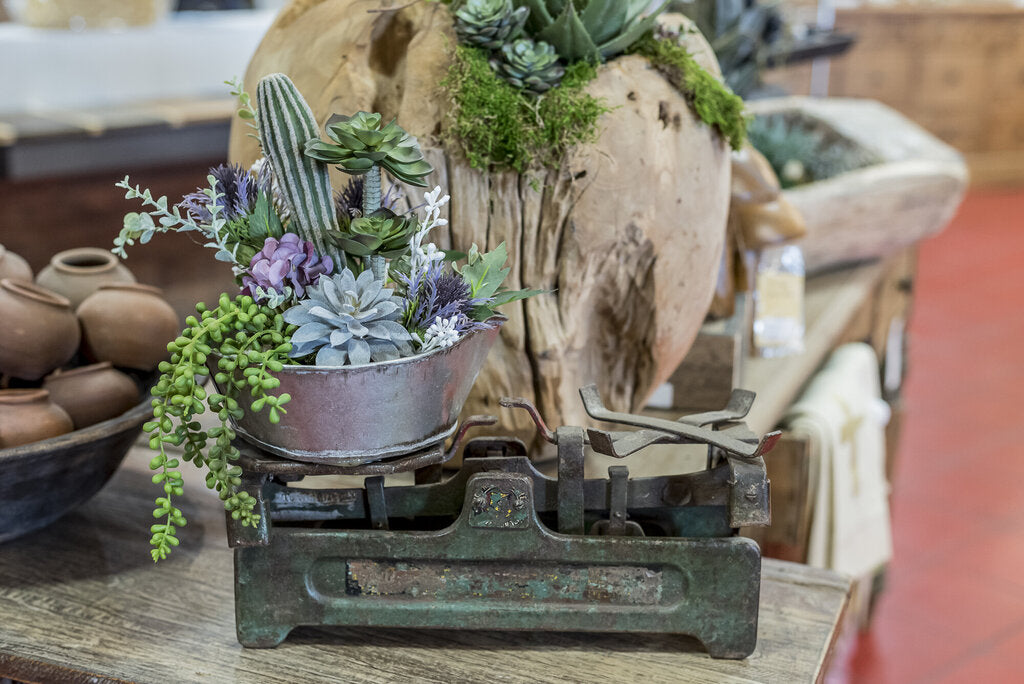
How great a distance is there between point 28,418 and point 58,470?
58 millimetres

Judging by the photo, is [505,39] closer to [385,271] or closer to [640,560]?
[385,271]

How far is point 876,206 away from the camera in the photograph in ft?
6.15

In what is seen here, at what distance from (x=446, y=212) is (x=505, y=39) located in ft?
0.56

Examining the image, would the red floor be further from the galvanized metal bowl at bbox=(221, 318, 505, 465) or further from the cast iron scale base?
the galvanized metal bowl at bbox=(221, 318, 505, 465)

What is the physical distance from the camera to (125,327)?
3.30ft

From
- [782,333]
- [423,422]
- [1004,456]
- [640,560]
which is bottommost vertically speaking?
[1004,456]

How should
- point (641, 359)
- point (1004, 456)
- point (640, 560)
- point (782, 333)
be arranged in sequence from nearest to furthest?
point (640, 560), point (641, 359), point (782, 333), point (1004, 456)

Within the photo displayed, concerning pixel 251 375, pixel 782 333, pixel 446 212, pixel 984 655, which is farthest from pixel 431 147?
pixel 984 655

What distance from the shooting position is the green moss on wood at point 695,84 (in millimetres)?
972

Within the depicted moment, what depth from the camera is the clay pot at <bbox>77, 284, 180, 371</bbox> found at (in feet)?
3.29

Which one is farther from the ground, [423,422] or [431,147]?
[431,147]

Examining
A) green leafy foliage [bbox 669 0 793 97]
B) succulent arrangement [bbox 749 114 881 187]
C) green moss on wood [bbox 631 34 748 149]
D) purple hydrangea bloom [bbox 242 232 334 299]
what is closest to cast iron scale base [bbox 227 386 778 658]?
purple hydrangea bloom [bbox 242 232 334 299]

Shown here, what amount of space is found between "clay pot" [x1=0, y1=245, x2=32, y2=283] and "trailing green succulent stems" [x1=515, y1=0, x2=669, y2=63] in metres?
0.57

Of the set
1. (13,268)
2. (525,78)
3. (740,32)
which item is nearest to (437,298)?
(525,78)
